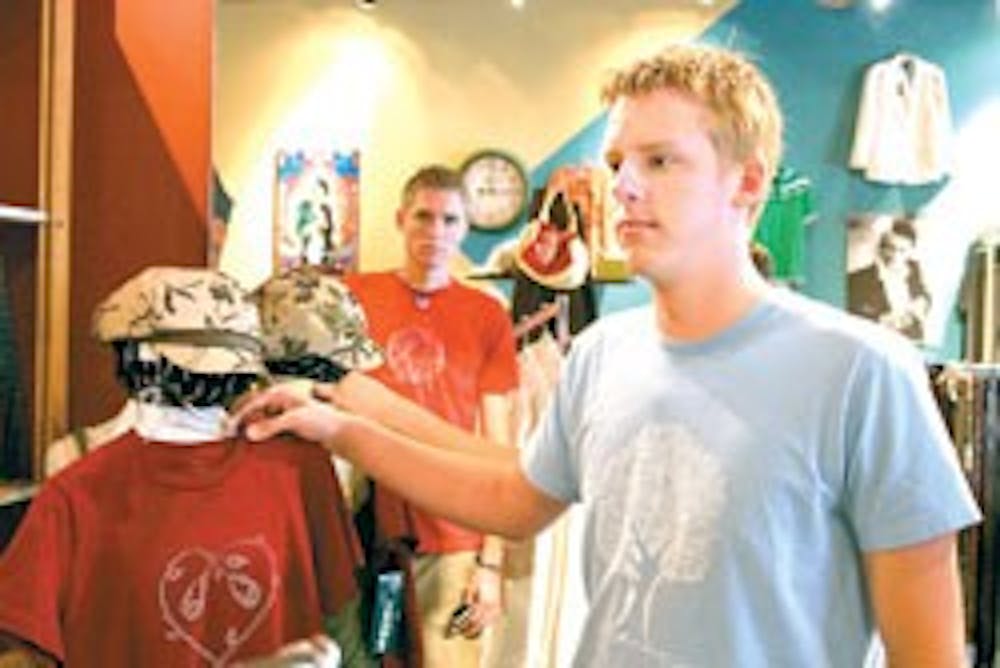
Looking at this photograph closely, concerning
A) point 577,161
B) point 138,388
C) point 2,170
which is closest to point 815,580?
point 138,388

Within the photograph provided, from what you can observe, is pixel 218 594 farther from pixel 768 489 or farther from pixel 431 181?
pixel 431 181

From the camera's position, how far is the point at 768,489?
1208mm

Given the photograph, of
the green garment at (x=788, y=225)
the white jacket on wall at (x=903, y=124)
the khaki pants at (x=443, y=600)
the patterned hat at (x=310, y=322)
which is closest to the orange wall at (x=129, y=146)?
the patterned hat at (x=310, y=322)

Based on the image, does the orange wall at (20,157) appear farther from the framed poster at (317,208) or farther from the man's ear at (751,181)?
the man's ear at (751,181)

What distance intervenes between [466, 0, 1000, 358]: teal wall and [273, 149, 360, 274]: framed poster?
1001 mm

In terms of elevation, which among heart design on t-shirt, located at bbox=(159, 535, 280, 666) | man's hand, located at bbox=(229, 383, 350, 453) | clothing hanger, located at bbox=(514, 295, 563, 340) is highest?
clothing hanger, located at bbox=(514, 295, 563, 340)

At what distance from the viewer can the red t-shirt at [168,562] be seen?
1.34 metres

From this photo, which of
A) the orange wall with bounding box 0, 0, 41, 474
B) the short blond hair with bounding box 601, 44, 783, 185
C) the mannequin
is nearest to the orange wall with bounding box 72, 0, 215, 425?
the orange wall with bounding box 0, 0, 41, 474

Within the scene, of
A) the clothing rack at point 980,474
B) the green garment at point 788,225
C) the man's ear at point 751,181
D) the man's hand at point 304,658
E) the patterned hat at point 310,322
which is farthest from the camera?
the clothing rack at point 980,474

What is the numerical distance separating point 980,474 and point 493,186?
1527 mm

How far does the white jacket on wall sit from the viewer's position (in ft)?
10.5

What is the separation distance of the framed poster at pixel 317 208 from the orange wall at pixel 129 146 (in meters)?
0.56

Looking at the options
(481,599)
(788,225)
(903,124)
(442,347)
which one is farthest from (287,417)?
(903,124)

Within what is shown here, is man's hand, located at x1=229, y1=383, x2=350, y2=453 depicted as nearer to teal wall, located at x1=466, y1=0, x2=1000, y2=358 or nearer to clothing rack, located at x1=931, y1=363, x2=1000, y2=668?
teal wall, located at x1=466, y1=0, x2=1000, y2=358
